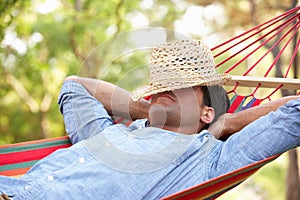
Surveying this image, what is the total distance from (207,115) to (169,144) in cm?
18

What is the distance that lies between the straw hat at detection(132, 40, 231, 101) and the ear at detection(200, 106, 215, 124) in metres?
0.08

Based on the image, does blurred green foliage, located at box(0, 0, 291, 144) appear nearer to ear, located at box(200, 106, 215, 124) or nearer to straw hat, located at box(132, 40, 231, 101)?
straw hat, located at box(132, 40, 231, 101)

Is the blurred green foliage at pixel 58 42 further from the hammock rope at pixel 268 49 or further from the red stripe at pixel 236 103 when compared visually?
the red stripe at pixel 236 103

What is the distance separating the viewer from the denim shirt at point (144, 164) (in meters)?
1.77

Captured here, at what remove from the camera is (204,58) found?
6.56 ft

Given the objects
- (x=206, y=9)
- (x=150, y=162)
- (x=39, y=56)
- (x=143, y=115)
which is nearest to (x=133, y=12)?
(x=39, y=56)

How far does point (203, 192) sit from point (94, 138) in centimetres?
44

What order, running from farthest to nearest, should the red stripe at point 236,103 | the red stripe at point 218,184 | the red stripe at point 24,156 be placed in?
the red stripe at point 236,103
the red stripe at point 24,156
the red stripe at point 218,184

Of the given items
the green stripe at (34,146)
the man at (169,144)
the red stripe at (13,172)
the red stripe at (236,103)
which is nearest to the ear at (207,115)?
the man at (169,144)

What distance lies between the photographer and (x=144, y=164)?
1855 millimetres

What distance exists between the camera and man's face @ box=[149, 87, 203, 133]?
6.35 ft

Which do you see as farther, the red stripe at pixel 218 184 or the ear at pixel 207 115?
the ear at pixel 207 115

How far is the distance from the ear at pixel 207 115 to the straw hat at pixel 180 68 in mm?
84

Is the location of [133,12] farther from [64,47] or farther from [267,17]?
[267,17]
